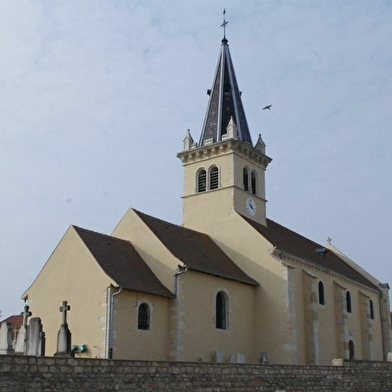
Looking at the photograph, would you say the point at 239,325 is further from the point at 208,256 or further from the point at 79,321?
the point at 79,321

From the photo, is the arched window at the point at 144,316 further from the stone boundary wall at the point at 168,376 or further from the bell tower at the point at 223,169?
the bell tower at the point at 223,169

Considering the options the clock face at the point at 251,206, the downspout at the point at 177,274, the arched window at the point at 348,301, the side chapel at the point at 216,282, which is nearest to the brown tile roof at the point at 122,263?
the side chapel at the point at 216,282

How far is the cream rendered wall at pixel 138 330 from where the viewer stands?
22000mm

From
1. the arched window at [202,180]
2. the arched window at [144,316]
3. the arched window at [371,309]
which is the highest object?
the arched window at [202,180]

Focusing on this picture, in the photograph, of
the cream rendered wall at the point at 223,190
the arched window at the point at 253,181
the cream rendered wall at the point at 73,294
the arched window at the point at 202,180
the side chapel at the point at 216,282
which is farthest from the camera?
the arched window at the point at 253,181

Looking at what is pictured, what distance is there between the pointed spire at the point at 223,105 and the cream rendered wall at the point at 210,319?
31.8 feet

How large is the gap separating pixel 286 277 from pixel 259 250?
2035mm

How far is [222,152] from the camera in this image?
32.4 metres

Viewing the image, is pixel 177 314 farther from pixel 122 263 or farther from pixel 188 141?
pixel 188 141

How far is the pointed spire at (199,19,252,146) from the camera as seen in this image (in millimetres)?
33969

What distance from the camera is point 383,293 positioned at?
41094mm

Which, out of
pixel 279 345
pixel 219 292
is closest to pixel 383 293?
pixel 279 345

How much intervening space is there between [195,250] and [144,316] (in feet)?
17.9

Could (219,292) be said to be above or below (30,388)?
above
